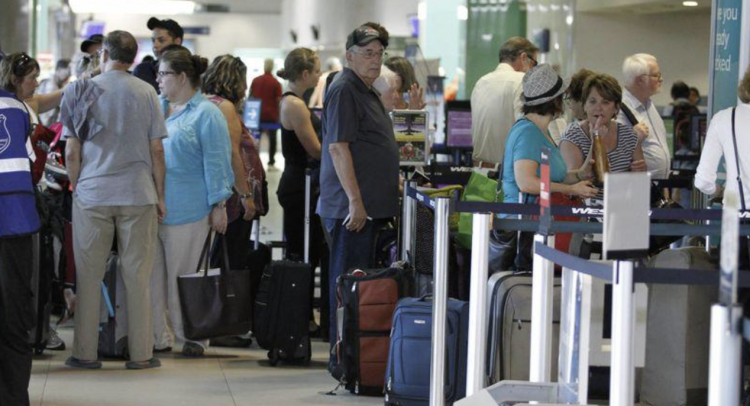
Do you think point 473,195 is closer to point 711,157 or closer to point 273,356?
point 711,157

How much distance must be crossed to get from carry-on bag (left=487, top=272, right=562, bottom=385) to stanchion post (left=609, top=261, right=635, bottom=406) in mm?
1600

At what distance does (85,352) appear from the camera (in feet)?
19.4

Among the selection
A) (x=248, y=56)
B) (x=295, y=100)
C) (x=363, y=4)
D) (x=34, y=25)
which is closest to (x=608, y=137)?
(x=295, y=100)

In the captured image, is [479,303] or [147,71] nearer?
[479,303]

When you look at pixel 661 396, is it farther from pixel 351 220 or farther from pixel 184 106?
pixel 184 106

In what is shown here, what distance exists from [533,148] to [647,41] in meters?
9.94

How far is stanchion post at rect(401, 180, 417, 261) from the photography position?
547 centimetres

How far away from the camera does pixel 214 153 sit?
6164mm

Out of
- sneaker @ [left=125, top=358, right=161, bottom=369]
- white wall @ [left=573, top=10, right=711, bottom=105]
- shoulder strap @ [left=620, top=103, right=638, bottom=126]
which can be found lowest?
sneaker @ [left=125, top=358, right=161, bottom=369]

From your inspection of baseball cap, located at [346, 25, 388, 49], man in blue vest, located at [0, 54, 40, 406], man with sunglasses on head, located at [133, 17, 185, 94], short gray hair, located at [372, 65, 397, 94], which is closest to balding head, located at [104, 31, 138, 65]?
baseball cap, located at [346, 25, 388, 49]

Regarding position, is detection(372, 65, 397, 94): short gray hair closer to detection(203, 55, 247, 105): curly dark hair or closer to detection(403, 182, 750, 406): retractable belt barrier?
detection(203, 55, 247, 105): curly dark hair

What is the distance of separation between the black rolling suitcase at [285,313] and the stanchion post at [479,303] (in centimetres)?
210

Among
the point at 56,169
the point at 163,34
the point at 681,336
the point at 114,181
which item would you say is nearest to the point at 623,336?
the point at 681,336

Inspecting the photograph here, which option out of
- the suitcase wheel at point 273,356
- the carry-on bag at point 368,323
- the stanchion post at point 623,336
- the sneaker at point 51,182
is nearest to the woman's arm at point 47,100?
the sneaker at point 51,182
